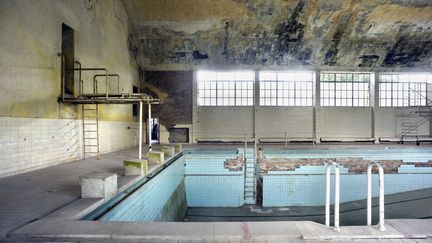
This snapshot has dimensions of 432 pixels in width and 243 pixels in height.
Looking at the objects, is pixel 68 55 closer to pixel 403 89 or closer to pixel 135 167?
pixel 135 167

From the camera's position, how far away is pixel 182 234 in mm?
2441

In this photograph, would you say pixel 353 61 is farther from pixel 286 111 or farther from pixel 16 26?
pixel 16 26

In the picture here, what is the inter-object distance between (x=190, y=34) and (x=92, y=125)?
6597mm

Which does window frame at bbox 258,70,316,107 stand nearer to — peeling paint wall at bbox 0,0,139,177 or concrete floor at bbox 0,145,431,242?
peeling paint wall at bbox 0,0,139,177

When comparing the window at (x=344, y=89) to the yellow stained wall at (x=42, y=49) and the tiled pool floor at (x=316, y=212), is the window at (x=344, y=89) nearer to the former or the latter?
the tiled pool floor at (x=316, y=212)

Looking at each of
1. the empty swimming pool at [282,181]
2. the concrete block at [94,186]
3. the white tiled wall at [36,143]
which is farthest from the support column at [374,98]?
the concrete block at [94,186]

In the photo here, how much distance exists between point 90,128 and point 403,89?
15.7m

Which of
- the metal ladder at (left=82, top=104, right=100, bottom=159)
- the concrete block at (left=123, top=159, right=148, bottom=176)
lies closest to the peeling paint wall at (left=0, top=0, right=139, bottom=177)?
the metal ladder at (left=82, top=104, right=100, bottom=159)

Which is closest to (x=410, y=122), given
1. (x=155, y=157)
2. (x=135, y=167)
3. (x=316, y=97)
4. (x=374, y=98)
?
(x=374, y=98)

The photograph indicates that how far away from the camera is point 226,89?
14211mm

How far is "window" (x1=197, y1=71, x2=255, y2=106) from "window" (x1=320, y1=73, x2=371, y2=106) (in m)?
4.02

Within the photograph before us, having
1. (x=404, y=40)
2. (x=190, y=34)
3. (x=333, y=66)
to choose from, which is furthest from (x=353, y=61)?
(x=190, y=34)

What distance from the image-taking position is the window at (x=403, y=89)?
47.4 ft

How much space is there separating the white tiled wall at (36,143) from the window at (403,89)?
47.1 feet
